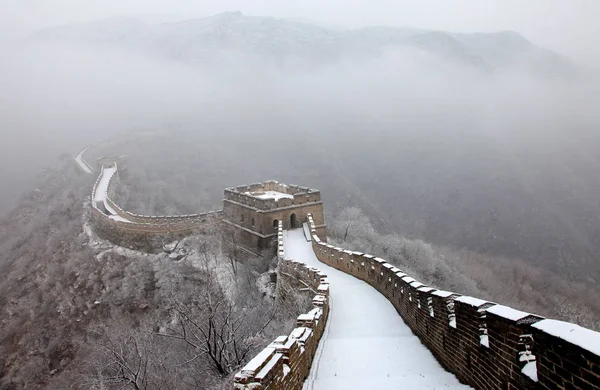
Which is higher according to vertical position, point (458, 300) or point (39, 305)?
point (458, 300)

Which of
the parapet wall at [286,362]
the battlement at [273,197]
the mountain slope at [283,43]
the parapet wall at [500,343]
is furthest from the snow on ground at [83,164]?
the mountain slope at [283,43]

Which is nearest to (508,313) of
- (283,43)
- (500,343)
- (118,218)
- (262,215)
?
(500,343)

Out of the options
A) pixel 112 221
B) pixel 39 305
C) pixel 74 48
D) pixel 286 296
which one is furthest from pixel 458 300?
pixel 74 48

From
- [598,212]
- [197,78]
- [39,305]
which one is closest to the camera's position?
[39,305]

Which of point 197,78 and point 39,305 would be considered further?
point 197,78

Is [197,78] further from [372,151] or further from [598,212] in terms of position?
[598,212]

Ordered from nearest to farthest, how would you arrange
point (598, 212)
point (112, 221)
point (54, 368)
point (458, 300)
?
point (458, 300), point (54, 368), point (112, 221), point (598, 212)

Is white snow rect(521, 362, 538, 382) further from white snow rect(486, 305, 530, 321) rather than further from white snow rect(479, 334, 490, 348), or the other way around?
white snow rect(479, 334, 490, 348)
